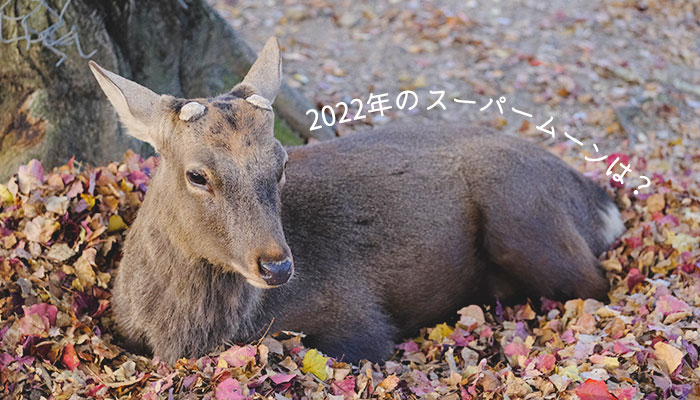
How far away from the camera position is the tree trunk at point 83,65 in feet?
19.1

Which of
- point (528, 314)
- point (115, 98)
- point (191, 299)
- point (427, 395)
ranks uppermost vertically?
point (115, 98)

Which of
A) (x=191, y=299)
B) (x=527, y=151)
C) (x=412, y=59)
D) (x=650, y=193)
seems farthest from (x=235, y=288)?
(x=412, y=59)

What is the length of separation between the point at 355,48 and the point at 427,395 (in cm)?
717

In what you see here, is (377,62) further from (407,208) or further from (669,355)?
(669,355)

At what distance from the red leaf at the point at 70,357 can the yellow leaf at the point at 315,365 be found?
1313 millimetres

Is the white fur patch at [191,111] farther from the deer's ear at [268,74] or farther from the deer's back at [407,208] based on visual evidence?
the deer's back at [407,208]

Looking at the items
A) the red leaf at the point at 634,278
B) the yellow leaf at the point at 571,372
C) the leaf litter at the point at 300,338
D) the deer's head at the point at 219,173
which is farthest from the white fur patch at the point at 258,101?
the red leaf at the point at 634,278

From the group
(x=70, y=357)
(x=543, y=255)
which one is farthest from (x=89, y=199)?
(x=543, y=255)

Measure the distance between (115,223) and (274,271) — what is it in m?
1.85

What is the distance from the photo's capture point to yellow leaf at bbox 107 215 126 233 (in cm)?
511

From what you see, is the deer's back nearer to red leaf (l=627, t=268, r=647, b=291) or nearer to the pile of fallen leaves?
the pile of fallen leaves

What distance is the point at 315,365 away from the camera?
4.36m

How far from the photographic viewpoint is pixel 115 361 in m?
4.42

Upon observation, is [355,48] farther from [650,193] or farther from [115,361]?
[115,361]
